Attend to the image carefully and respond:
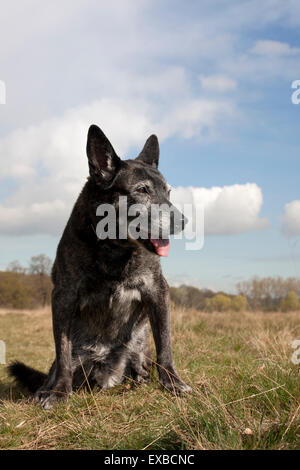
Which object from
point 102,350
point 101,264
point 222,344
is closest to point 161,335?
point 102,350

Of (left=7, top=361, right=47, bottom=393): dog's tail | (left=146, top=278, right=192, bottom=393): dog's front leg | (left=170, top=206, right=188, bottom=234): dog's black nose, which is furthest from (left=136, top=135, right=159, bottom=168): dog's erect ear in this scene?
(left=7, top=361, right=47, bottom=393): dog's tail

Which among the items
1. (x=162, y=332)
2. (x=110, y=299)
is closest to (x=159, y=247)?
(x=110, y=299)

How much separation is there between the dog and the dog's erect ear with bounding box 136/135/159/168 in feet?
1.78

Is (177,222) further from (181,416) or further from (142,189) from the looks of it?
(181,416)

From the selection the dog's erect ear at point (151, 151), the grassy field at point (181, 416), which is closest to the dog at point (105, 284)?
the grassy field at point (181, 416)

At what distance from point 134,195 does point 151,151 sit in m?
1.06

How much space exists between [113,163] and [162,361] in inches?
83.4

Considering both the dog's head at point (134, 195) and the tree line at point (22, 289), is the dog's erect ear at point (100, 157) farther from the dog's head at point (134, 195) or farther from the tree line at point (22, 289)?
the tree line at point (22, 289)

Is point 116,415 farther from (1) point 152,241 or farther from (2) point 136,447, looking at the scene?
(1) point 152,241

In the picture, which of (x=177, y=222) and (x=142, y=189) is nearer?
(x=177, y=222)

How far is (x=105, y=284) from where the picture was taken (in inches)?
171

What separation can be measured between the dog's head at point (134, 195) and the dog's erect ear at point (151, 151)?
632 millimetres

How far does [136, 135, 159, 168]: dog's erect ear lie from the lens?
518cm

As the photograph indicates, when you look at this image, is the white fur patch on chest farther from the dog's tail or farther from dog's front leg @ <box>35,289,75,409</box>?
the dog's tail
